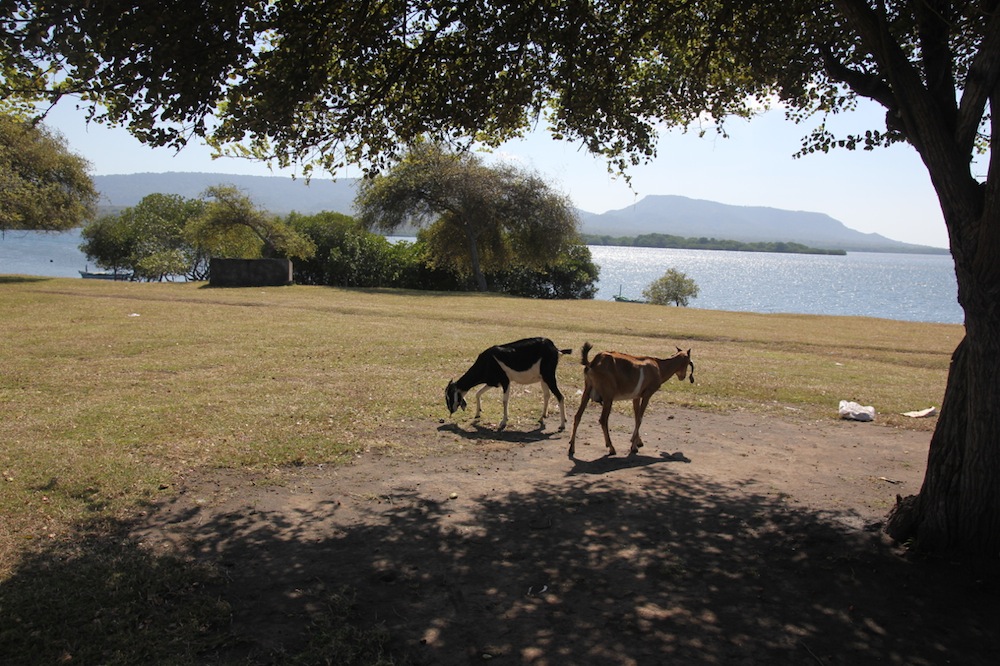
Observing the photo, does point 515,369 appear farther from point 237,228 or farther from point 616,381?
point 237,228

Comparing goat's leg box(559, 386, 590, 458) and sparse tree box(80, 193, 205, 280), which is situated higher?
sparse tree box(80, 193, 205, 280)

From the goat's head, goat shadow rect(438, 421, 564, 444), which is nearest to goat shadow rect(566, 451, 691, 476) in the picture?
goat shadow rect(438, 421, 564, 444)

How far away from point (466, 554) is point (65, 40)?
606cm

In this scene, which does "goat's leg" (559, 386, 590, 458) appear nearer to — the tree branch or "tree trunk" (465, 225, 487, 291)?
the tree branch

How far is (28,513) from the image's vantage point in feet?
22.1

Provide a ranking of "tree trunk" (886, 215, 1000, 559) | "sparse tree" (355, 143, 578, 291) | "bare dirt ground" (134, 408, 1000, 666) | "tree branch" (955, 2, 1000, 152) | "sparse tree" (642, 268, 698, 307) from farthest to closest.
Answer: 1. "sparse tree" (642, 268, 698, 307)
2. "sparse tree" (355, 143, 578, 291)
3. "tree trunk" (886, 215, 1000, 559)
4. "tree branch" (955, 2, 1000, 152)
5. "bare dirt ground" (134, 408, 1000, 666)

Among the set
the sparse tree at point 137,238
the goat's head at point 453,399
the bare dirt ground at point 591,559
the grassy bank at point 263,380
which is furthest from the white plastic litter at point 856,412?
the sparse tree at point 137,238

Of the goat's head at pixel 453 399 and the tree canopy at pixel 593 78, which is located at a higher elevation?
the tree canopy at pixel 593 78

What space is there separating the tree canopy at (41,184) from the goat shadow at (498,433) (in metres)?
37.1

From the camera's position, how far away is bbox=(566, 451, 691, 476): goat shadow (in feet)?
29.4

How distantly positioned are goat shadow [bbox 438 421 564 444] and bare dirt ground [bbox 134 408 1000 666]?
2.34 ft

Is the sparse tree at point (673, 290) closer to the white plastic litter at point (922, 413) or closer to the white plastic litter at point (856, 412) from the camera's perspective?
the white plastic litter at point (922, 413)

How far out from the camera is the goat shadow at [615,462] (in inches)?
353

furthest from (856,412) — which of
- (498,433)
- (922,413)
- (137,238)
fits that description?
(137,238)
